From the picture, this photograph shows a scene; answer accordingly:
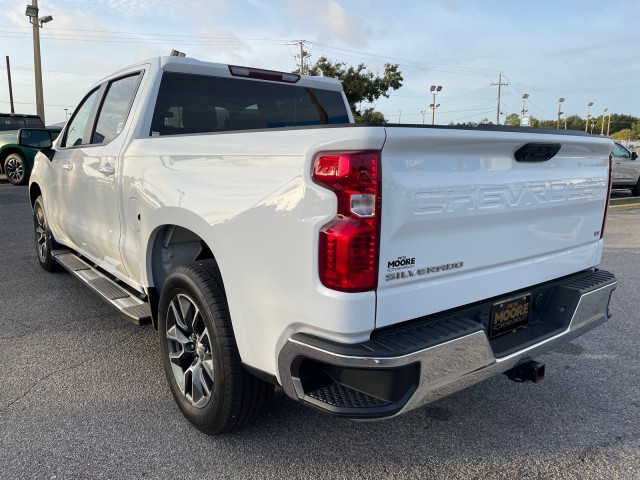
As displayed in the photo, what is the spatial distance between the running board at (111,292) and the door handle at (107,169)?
88 centimetres

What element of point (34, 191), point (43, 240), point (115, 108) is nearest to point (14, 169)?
point (34, 191)

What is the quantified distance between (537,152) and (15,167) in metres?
15.5

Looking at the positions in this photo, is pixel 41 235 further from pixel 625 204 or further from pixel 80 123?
pixel 625 204

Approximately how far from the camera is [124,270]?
3.62 metres

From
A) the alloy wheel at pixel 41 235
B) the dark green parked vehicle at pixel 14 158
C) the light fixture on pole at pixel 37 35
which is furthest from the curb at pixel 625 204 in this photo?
the light fixture on pole at pixel 37 35

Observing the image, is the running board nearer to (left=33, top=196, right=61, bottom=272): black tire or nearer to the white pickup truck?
the white pickup truck

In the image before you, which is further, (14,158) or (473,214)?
(14,158)

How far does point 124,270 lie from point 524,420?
278cm

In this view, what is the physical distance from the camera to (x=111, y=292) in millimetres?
3789

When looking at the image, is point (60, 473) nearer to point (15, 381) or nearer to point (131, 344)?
point (15, 381)

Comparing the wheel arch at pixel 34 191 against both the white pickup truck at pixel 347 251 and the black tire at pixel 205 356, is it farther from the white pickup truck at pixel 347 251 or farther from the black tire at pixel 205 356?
the black tire at pixel 205 356

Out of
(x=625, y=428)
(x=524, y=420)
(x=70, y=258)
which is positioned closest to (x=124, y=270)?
(x=70, y=258)

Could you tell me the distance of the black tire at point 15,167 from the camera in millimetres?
14383

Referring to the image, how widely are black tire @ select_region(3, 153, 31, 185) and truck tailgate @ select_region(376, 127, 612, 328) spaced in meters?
15.3
